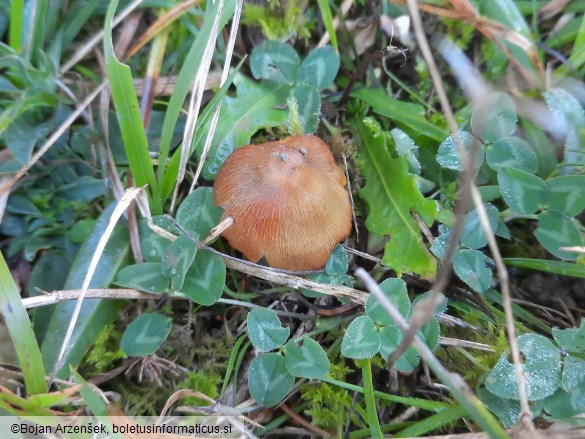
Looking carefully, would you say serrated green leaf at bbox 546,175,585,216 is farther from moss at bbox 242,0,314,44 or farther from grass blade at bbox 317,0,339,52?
moss at bbox 242,0,314,44

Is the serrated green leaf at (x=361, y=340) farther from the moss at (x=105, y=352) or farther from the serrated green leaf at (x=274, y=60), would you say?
the serrated green leaf at (x=274, y=60)

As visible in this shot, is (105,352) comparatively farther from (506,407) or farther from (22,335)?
(506,407)

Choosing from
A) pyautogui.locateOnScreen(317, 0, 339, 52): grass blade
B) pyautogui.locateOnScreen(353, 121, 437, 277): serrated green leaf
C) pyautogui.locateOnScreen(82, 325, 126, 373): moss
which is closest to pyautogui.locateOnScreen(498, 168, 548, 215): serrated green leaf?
pyautogui.locateOnScreen(353, 121, 437, 277): serrated green leaf

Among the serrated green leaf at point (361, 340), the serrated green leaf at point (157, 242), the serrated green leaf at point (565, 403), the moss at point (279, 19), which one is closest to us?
the serrated green leaf at point (565, 403)

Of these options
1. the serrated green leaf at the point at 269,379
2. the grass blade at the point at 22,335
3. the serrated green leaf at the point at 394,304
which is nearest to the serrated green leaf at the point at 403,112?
the serrated green leaf at the point at 394,304

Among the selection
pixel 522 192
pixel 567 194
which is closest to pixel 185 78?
pixel 522 192

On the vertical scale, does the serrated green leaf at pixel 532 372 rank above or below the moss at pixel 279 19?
below
